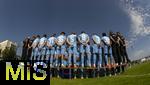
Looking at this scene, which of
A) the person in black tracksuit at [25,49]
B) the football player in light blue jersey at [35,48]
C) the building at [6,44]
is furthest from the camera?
the building at [6,44]

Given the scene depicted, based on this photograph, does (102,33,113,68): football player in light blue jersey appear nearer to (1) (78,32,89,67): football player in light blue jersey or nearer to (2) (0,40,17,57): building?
(1) (78,32,89,67): football player in light blue jersey

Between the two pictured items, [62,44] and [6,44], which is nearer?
[62,44]

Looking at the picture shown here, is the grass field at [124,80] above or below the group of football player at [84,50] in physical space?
below

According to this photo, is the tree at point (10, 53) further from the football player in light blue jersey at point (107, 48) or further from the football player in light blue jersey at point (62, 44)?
the football player in light blue jersey at point (107, 48)

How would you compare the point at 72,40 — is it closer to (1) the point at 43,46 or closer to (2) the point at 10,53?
(1) the point at 43,46

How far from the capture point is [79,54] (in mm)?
31453

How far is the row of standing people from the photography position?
1236 inches

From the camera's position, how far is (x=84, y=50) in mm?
31484

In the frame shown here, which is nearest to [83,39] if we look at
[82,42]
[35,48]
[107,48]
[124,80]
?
[82,42]

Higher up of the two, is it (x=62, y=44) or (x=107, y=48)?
(x=62, y=44)

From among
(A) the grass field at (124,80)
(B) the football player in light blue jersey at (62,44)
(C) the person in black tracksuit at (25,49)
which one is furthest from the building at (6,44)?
(A) the grass field at (124,80)

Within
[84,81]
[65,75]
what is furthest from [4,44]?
[84,81]

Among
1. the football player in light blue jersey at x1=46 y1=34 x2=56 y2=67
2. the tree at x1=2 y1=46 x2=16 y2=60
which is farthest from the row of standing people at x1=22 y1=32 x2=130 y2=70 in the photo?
the tree at x1=2 y1=46 x2=16 y2=60

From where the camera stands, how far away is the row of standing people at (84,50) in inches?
1236
